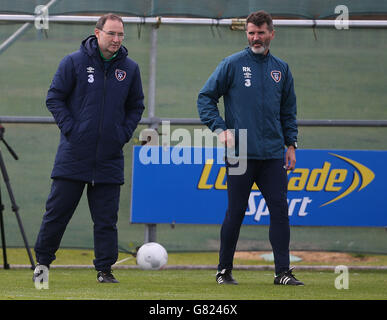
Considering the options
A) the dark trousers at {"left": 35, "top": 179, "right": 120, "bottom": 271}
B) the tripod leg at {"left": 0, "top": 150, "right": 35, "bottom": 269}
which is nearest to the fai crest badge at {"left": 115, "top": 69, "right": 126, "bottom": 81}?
the dark trousers at {"left": 35, "top": 179, "right": 120, "bottom": 271}

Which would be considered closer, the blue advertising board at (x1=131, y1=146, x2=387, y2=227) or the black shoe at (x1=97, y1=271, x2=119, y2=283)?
the black shoe at (x1=97, y1=271, x2=119, y2=283)

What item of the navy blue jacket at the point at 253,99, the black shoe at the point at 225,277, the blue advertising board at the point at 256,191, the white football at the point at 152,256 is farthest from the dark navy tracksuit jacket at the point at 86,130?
the blue advertising board at the point at 256,191

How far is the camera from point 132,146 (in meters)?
8.85

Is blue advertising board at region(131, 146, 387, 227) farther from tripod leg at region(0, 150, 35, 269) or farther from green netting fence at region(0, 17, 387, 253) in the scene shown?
tripod leg at region(0, 150, 35, 269)

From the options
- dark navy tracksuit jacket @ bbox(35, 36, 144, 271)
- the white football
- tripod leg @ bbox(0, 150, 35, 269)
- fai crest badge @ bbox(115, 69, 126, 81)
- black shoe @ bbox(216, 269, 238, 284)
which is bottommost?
the white football

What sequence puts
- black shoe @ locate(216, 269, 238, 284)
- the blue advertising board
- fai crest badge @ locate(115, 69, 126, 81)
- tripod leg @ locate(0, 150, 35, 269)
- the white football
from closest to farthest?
fai crest badge @ locate(115, 69, 126, 81) → black shoe @ locate(216, 269, 238, 284) → tripod leg @ locate(0, 150, 35, 269) → the white football → the blue advertising board

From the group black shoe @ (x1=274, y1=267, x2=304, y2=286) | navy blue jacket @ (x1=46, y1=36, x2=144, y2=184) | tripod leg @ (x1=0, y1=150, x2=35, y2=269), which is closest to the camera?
navy blue jacket @ (x1=46, y1=36, x2=144, y2=184)

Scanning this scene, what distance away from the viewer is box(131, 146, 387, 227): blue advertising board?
870 cm

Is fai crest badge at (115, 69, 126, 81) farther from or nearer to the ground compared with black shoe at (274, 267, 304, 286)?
farther from the ground

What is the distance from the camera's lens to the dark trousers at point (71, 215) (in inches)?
256

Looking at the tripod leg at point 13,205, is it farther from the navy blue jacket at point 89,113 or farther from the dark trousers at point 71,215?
the navy blue jacket at point 89,113

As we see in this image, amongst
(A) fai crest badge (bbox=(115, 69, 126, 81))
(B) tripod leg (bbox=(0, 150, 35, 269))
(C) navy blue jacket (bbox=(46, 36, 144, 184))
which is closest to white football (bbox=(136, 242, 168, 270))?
(B) tripod leg (bbox=(0, 150, 35, 269))
